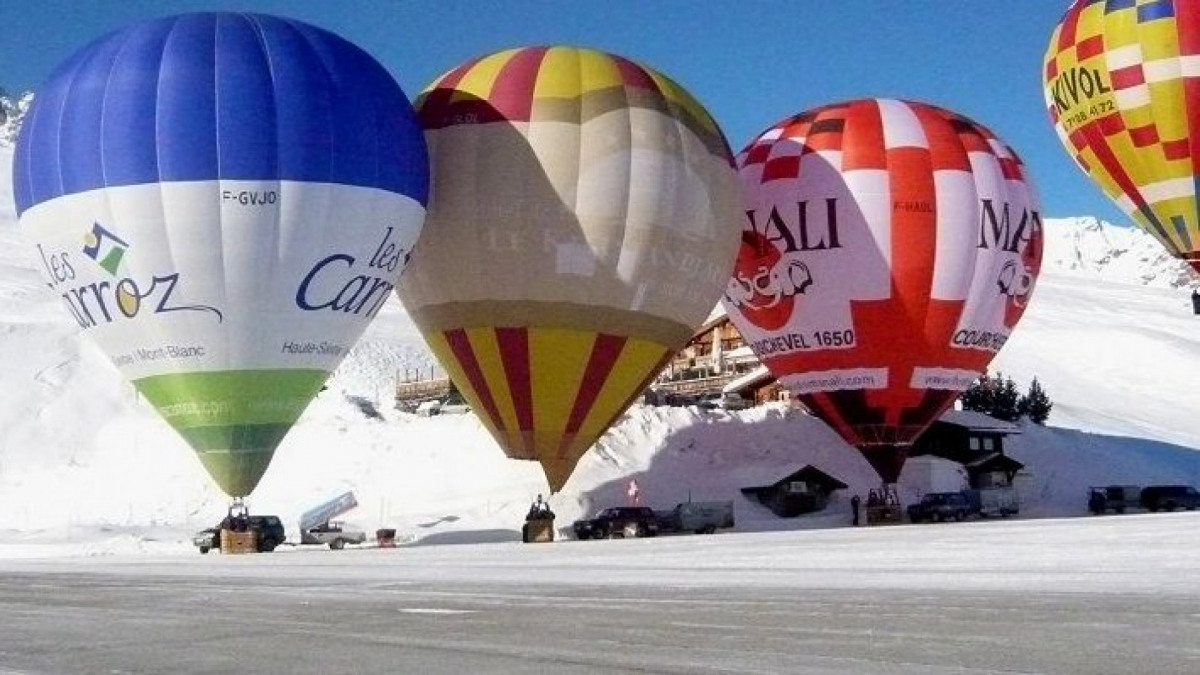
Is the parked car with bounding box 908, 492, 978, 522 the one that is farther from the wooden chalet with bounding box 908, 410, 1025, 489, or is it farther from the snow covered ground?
the wooden chalet with bounding box 908, 410, 1025, 489

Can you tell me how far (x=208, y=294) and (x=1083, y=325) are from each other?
12460 cm

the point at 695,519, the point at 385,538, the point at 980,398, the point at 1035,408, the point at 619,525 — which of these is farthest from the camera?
the point at 1035,408

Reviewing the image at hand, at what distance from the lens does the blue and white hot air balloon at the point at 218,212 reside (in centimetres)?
3114

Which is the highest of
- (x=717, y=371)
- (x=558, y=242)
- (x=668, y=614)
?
(x=717, y=371)

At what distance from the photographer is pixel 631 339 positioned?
1417 inches

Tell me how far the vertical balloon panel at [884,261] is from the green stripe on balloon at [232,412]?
52.8 ft

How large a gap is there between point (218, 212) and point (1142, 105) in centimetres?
2757

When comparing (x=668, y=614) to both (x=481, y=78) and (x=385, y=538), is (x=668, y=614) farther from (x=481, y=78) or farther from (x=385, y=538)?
(x=385, y=538)

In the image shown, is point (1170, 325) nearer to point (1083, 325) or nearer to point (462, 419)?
point (1083, 325)

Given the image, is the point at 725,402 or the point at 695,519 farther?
the point at 725,402

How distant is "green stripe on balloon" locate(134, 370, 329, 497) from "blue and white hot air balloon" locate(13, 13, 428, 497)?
→ 0.03m

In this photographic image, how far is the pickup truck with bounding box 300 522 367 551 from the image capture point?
42156mm

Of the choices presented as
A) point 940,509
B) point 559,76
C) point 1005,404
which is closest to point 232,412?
point 559,76

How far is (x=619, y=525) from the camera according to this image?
41.6 m
